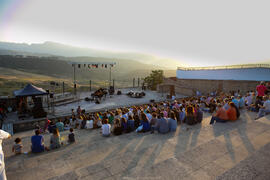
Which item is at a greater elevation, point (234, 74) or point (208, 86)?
point (234, 74)

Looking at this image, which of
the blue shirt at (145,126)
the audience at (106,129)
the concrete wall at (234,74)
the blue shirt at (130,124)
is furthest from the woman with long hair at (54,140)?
the concrete wall at (234,74)

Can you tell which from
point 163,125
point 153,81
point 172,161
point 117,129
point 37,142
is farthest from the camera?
point 153,81

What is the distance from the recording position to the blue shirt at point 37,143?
5.23 m

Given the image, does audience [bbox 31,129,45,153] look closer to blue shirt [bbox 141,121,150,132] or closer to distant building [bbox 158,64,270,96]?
blue shirt [bbox 141,121,150,132]

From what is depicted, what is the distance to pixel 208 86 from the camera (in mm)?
22547

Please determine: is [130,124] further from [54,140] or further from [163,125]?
[54,140]

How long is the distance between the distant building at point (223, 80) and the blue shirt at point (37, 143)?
1717 cm

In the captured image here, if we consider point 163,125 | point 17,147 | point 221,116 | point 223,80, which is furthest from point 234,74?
point 17,147

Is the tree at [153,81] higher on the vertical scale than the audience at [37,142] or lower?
higher

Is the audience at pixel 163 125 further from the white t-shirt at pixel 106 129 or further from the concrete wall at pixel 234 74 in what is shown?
the concrete wall at pixel 234 74

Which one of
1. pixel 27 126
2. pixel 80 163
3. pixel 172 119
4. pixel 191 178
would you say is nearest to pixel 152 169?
pixel 191 178

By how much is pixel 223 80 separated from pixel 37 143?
22090 mm

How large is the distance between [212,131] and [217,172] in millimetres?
3091

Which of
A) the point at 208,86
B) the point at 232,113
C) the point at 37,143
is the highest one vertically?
the point at 208,86
